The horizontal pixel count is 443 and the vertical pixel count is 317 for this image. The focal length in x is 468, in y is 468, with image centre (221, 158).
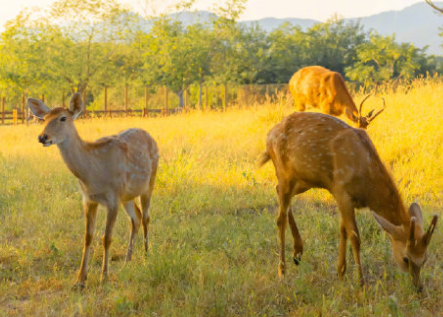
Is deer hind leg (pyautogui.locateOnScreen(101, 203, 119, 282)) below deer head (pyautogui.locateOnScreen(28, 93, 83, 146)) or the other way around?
below

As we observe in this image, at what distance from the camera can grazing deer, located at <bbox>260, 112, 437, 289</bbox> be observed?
4.07m

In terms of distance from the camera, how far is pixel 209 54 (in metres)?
34.3

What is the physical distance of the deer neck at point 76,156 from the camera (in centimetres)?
454

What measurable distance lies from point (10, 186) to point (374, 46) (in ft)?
103

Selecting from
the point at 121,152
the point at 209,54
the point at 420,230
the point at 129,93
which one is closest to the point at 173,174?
the point at 121,152

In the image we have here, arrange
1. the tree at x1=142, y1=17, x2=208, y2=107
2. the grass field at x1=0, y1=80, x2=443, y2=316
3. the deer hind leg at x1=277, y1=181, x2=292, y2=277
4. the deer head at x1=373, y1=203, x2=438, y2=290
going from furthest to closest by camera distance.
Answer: the tree at x1=142, y1=17, x2=208, y2=107 < the deer hind leg at x1=277, y1=181, x2=292, y2=277 < the grass field at x1=0, y1=80, x2=443, y2=316 < the deer head at x1=373, y1=203, x2=438, y2=290

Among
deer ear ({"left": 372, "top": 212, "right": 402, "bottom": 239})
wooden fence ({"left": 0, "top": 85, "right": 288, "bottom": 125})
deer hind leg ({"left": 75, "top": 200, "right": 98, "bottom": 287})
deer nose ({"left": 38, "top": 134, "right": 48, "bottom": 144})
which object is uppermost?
deer nose ({"left": 38, "top": 134, "right": 48, "bottom": 144})

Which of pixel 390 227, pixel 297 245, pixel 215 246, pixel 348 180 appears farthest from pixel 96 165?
pixel 390 227

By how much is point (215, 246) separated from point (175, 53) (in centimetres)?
2683

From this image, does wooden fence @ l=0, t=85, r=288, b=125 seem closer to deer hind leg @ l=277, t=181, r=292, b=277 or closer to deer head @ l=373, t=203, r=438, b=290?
deer hind leg @ l=277, t=181, r=292, b=277

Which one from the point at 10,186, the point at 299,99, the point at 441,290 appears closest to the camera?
the point at 441,290

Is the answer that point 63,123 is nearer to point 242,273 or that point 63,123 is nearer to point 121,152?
point 121,152

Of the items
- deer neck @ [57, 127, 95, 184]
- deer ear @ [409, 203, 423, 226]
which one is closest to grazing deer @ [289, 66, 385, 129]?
deer ear @ [409, 203, 423, 226]

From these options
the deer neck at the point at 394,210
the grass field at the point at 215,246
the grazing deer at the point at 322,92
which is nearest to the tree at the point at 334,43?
the grazing deer at the point at 322,92
